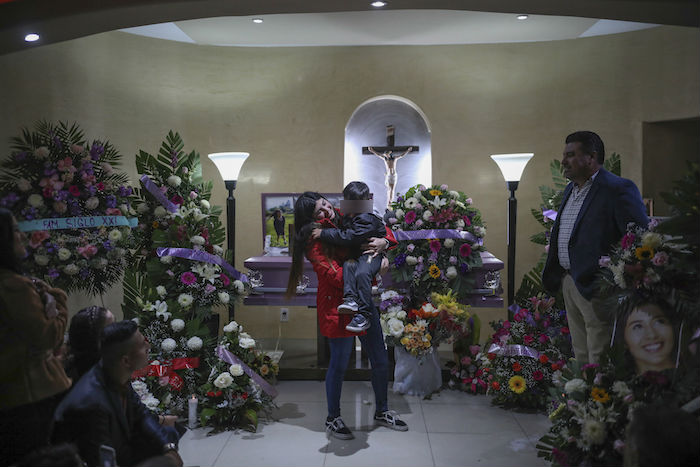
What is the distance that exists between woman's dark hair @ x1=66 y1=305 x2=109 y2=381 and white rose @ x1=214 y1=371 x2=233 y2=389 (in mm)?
1450

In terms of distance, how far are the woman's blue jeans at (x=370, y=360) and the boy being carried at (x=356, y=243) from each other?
0.16 meters

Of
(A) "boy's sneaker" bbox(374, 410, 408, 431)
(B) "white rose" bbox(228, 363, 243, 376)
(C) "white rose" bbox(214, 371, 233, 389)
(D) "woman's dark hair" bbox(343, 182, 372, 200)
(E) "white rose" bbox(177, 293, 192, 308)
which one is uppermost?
(D) "woman's dark hair" bbox(343, 182, 372, 200)

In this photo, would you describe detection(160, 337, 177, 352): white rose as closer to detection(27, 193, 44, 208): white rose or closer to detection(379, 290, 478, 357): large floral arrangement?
detection(27, 193, 44, 208): white rose

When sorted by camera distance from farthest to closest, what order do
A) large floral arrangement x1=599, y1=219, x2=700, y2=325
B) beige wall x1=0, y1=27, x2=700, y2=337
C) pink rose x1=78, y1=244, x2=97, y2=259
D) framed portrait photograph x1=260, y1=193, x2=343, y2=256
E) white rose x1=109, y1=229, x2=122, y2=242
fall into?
beige wall x1=0, y1=27, x2=700, y2=337 < framed portrait photograph x1=260, y1=193, x2=343, y2=256 < white rose x1=109, y1=229, x2=122, y2=242 < pink rose x1=78, y1=244, x2=97, y2=259 < large floral arrangement x1=599, y1=219, x2=700, y2=325

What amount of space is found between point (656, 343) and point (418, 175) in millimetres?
4338

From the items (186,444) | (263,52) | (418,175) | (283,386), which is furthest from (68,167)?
(418,175)

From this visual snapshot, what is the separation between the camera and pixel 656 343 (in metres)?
2.78

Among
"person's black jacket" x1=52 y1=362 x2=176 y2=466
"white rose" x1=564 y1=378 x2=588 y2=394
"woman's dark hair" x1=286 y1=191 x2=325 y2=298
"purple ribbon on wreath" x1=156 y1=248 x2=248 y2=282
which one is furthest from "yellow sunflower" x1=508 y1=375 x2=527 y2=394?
"person's black jacket" x1=52 y1=362 x2=176 y2=466

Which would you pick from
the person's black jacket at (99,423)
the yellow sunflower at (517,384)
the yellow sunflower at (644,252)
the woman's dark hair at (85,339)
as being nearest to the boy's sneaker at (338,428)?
the yellow sunflower at (517,384)

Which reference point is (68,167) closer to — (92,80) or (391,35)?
(92,80)

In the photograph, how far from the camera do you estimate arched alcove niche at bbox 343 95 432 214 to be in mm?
6871

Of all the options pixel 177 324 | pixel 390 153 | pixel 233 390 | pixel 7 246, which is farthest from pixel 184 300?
pixel 390 153

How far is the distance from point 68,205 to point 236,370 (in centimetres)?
155

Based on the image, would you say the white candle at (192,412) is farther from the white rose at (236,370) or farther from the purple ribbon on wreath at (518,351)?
the purple ribbon on wreath at (518,351)
